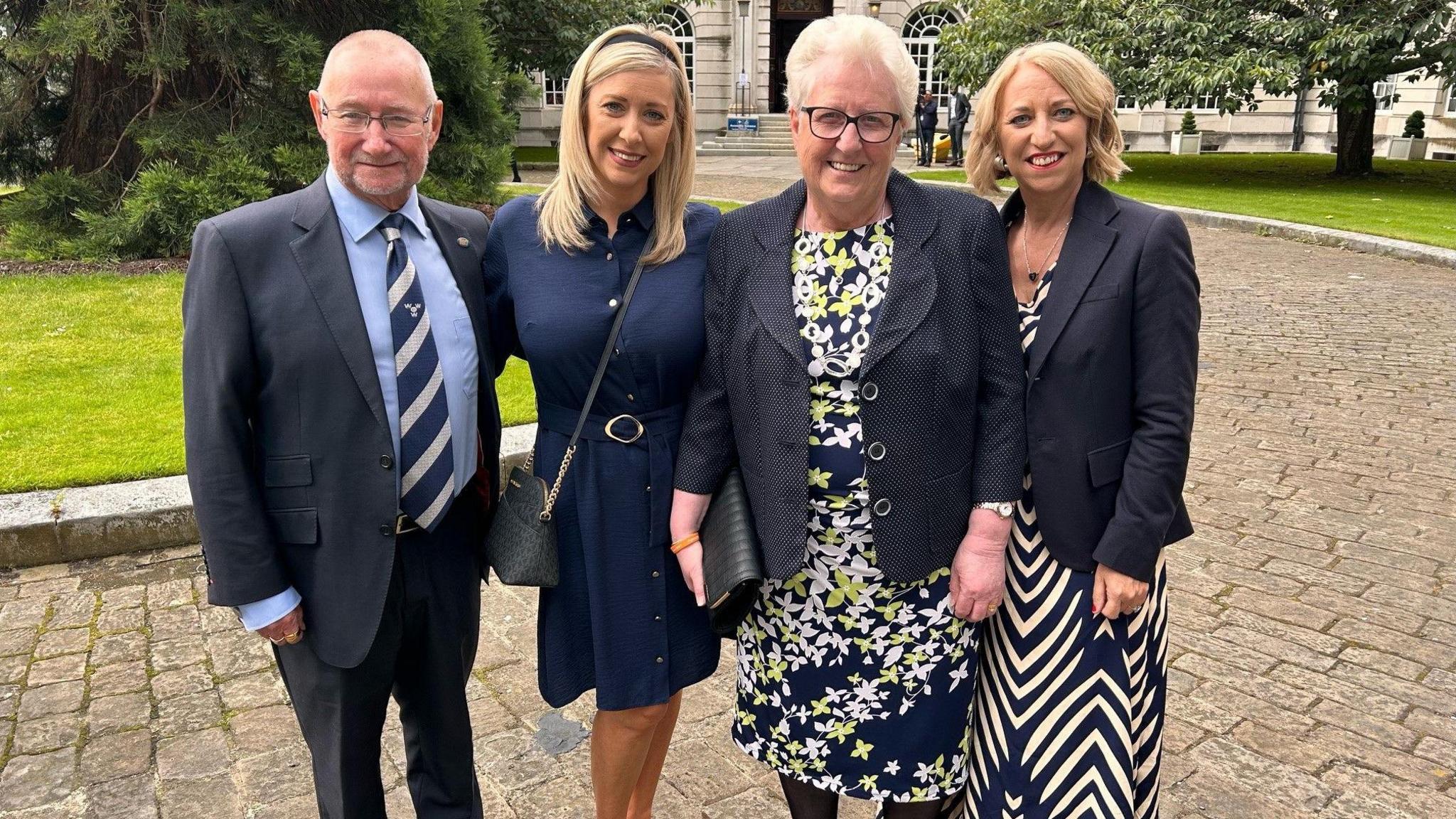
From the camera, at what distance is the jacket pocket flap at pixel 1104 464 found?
2346 millimetres

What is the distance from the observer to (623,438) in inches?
104

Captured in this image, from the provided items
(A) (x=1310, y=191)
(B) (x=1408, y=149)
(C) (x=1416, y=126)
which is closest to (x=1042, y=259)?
(A) (x=1310, y=191)

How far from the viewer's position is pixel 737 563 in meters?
2.48

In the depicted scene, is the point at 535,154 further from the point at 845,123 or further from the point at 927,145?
the point at 845,123

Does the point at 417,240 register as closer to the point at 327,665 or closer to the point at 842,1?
the point at 327,665

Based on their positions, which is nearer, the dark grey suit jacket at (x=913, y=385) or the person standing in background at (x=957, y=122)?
the dark grey suit jacket at (x=913, y=385)

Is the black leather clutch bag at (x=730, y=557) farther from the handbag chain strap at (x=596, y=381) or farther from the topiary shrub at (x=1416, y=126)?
the topiary shrub at (x=1416, y=126)

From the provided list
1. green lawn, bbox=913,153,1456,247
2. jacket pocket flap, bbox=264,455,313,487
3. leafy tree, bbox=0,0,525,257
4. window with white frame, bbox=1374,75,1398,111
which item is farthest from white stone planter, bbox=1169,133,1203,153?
jacket pocket flap, bbox=264,455,313,487

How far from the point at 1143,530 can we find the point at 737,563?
0.95 m

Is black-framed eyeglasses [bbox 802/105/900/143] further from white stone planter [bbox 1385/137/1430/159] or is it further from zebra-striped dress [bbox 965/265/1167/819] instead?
white stone planter [bbox 1385/137/1430/159]

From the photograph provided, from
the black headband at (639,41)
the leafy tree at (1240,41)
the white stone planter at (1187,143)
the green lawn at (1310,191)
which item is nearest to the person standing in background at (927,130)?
the green lawn at (1310,191)

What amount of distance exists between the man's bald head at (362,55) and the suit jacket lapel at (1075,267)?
1538 mm

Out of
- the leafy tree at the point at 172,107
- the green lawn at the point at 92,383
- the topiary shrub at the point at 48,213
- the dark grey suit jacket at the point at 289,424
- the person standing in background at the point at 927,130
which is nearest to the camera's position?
the dark grey suit jacket at the point at 289,424

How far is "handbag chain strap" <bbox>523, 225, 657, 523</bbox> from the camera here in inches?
101
